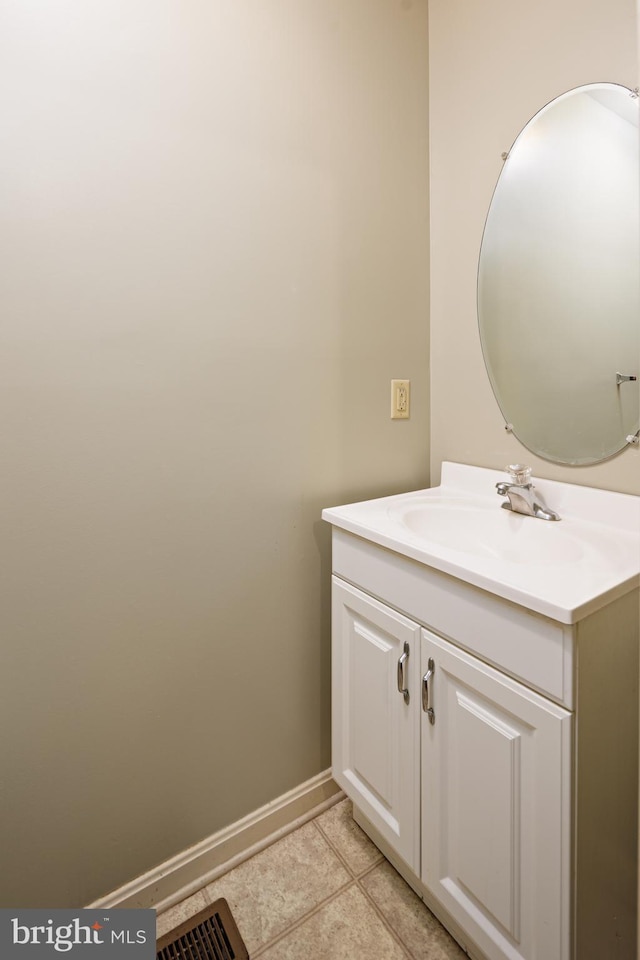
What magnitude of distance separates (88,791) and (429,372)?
4.51 feet

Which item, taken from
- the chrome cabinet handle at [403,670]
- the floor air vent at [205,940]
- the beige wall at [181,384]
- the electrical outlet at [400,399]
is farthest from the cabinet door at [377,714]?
the electrical outlet at [400,399]

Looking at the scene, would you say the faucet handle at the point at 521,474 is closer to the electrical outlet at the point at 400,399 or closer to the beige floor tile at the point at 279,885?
the electrical outlet at the point at 400,399

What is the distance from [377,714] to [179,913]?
630 millimetres

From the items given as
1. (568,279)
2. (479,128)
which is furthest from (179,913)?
(479,128)

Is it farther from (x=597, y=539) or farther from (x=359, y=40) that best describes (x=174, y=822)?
(x=359, y=40)

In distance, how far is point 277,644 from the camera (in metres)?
1.28

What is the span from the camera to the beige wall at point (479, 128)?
3.42ft

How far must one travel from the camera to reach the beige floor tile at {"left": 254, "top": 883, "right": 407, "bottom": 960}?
1009mm

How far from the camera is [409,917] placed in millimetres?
1084

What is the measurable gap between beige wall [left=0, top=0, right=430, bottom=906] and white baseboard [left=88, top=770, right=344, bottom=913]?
1.2 inches

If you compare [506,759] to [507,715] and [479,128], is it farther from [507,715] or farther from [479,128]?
[479,128]

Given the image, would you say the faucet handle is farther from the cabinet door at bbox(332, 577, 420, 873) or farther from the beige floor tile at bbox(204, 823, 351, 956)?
the beige floor tile at bbox(204, 823, 351, 956)

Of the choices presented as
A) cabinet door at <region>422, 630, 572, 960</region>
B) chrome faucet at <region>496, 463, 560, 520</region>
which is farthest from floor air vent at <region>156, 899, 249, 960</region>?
chrome faucet at <region>496, 463, 560, 520</region>

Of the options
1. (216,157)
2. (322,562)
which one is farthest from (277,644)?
(216,157)
